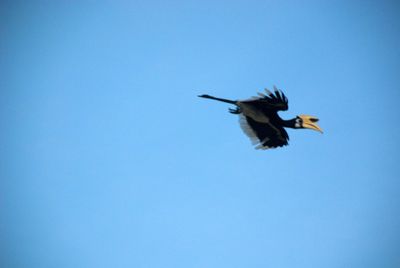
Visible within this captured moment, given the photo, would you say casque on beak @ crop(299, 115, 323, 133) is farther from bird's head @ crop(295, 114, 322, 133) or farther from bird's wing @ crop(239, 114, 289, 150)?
bird's wing @ crop(239, 114, 289, 150)

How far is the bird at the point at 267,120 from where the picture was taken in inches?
755

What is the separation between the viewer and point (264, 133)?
21.1 metres

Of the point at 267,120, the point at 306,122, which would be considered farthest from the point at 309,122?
the point at 267,120

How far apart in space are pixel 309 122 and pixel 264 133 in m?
2.15

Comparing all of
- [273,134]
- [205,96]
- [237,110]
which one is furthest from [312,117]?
[205,96]

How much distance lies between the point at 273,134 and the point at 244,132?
1.42 m

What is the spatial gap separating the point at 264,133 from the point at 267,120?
0.86m

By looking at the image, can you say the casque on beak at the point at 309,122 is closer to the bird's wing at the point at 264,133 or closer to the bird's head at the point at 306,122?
the bird's head at the point at 306,122

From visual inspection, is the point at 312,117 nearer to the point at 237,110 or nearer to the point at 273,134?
the point at 273,134

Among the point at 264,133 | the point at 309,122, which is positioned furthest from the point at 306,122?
the point at 264,133

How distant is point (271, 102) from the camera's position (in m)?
19.2

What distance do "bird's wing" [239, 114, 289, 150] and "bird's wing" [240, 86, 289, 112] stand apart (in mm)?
1321

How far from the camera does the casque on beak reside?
66.9 ft

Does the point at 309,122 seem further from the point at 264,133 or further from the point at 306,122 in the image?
the point at 264,133
